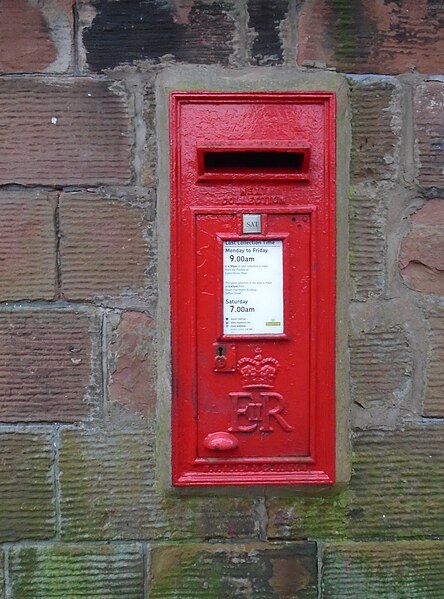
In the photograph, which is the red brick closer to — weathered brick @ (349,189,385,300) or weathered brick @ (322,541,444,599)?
weathered brick @ (349,189,385,300)

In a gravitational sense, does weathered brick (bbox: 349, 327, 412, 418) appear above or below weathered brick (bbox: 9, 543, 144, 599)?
above

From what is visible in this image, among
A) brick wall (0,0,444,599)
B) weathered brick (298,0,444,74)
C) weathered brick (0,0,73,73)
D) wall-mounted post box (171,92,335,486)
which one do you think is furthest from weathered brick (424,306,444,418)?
weathered brick (0,0,73,73)

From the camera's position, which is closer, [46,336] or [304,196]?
[304,196]

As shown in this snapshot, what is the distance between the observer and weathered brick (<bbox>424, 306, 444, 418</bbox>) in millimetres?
1979

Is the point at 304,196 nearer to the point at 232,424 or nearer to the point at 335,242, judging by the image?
the point at 335,242

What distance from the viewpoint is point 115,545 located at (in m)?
1.99

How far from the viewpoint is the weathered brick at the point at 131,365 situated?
6.43 feet

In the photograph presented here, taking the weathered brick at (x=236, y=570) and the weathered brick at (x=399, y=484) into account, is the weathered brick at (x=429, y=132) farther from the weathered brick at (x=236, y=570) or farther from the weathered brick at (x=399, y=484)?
the weathered brick at (x=236, y=570)

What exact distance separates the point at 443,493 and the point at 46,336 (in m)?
1.45

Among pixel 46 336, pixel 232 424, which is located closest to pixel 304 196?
pixel 232 424

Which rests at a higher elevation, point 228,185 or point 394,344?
point 228,185

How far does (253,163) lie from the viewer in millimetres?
1847

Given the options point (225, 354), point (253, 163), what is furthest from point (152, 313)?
point (253, 163)

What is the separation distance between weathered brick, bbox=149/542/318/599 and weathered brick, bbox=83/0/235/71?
64.3 inches
